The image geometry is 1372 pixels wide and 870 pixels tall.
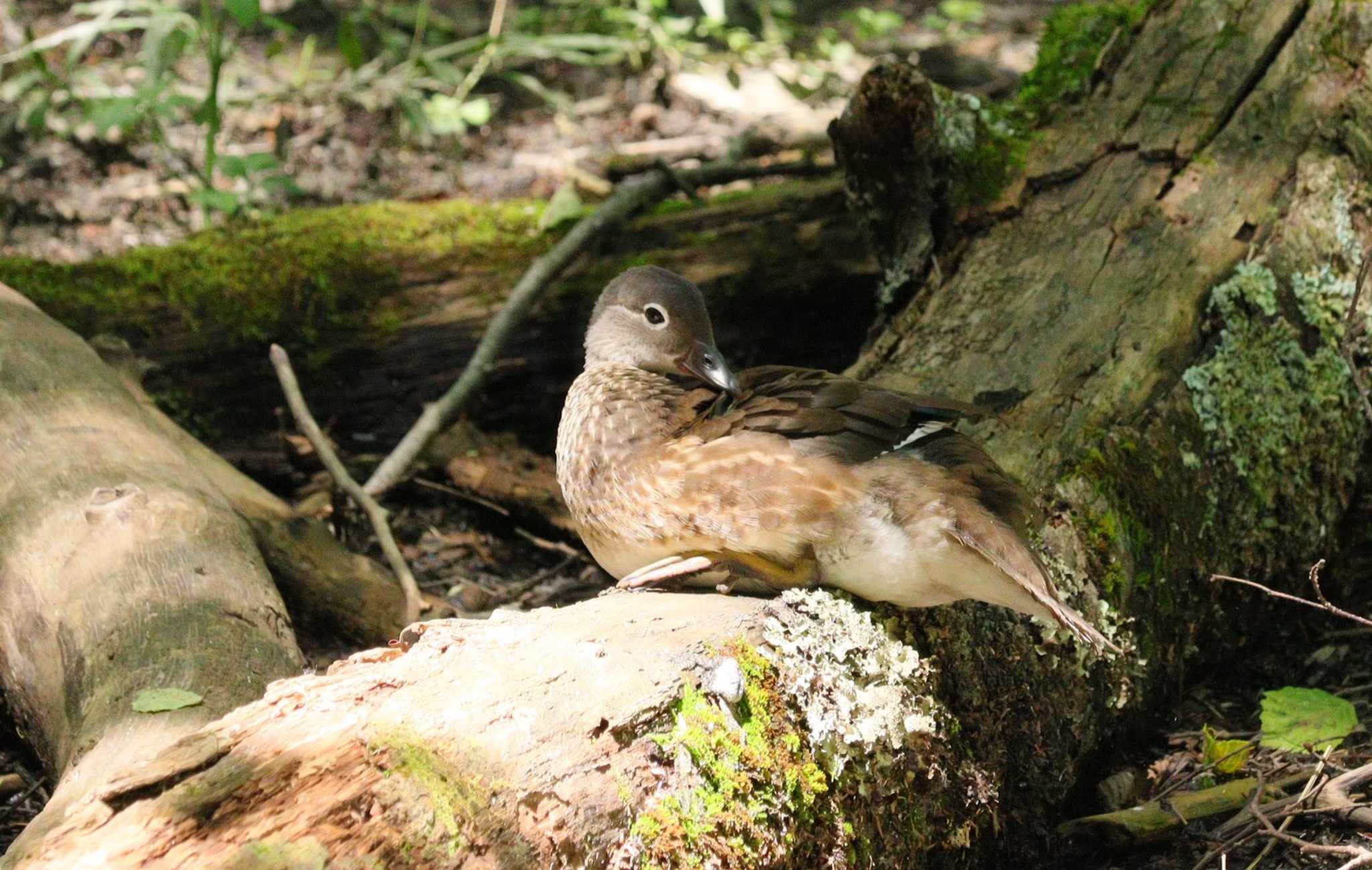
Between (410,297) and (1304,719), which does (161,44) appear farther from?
(1304,719)

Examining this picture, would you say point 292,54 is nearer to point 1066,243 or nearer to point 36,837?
point 1066,243

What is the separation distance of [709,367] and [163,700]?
1658mm

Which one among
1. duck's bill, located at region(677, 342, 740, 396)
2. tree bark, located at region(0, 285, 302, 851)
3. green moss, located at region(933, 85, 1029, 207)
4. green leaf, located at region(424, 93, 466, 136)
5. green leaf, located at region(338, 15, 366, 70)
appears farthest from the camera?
green leaf, located at region(424, 93, 466, 136)

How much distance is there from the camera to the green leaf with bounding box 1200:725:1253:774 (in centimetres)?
310

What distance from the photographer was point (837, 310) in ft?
17.7

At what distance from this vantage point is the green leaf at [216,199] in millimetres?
4973

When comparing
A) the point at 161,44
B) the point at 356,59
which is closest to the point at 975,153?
the point at 356,59

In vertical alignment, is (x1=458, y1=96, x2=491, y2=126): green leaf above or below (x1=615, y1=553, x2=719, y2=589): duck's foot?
above

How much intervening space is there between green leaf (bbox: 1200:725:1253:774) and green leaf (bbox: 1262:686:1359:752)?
0.39 ft

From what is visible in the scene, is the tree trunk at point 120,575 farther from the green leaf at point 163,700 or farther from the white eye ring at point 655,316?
the white eye ring at point 655,316

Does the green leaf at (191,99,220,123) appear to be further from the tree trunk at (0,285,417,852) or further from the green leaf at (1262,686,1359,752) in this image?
the green leaf at (1262,686,1359,752)

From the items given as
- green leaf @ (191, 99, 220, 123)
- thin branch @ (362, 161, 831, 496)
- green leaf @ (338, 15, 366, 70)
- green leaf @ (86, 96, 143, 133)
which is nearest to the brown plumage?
thin branch @ (362, 161, 831, 496)

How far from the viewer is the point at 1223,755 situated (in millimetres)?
3121

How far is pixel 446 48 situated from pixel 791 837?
17.7 ft
